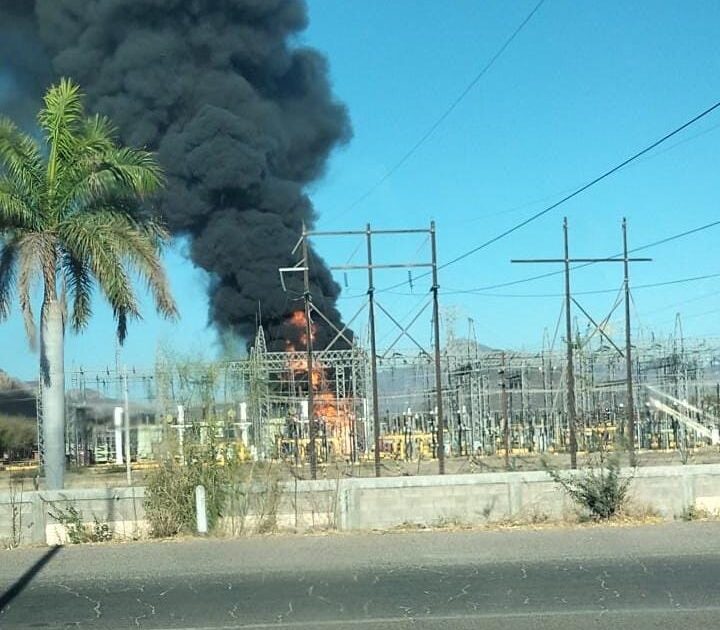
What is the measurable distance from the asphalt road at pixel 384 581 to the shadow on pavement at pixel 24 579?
3cm

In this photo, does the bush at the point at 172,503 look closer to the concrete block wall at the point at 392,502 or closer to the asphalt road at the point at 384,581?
the concrete block wall at the point at 392,502

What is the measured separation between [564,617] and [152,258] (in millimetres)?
10505

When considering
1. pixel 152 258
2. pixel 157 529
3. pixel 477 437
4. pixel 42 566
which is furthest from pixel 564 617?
pixel 477 437

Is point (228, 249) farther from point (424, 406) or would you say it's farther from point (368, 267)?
point (368, 267)

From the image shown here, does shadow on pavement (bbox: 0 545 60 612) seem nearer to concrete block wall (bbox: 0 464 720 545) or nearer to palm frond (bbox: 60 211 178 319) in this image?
concrete block wall (bbox: 0 464 720 545)

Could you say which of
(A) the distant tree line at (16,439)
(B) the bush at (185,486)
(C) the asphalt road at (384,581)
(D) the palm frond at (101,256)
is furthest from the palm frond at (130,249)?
(A) the distant tree line at (16,439)

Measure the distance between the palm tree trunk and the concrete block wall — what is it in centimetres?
214

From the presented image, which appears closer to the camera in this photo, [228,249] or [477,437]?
[477,437]

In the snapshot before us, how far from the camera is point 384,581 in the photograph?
9.93 metres

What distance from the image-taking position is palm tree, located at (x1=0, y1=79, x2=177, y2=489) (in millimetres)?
16453

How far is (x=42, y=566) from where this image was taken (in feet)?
37.8

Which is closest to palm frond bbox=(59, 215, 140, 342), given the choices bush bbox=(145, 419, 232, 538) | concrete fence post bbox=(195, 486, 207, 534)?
bush bbox=(145, 419, 232, 538)

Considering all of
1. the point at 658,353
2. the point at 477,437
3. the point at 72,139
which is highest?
the point at 72,139

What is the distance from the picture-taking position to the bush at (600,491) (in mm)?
14211
